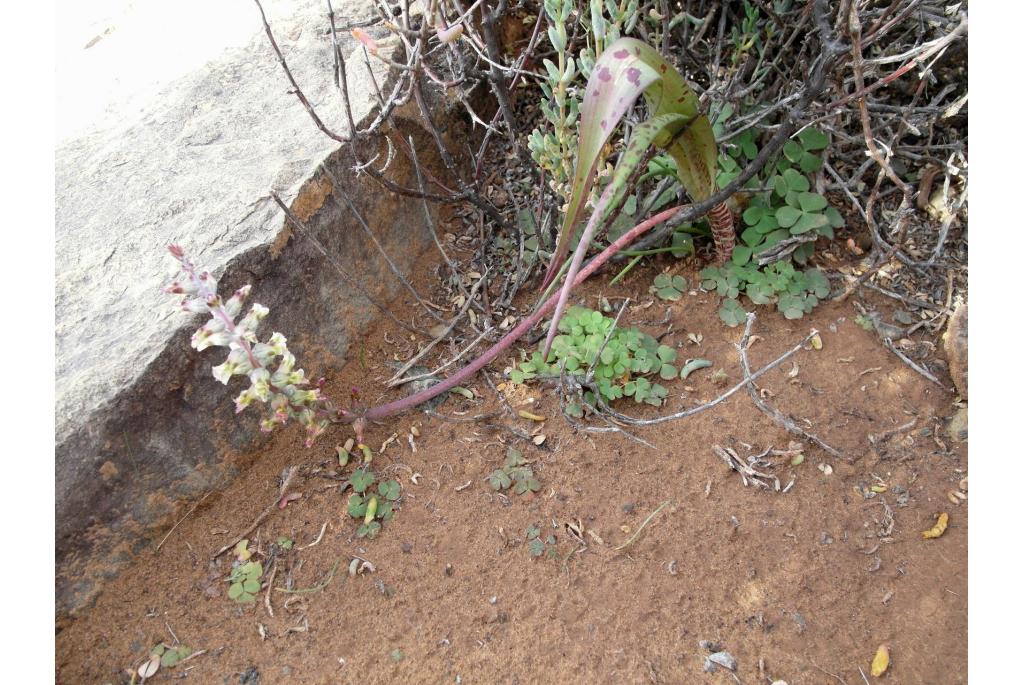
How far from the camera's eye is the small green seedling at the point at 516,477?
5.79 feet

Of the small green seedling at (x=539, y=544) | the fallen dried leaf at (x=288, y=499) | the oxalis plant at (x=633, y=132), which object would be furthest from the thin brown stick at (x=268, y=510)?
the oxalis plant at (x=633, y=132)

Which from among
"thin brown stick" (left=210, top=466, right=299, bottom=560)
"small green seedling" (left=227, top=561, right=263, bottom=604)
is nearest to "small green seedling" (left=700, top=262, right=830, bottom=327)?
"thin brown stick" (left=210, top=466, right=299, bottom=560)

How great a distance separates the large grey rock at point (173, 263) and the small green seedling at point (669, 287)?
0.70 metres

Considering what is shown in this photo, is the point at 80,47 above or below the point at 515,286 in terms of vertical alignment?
above

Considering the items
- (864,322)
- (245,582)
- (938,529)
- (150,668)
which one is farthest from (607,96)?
(150,668)

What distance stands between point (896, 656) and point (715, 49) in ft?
5.37

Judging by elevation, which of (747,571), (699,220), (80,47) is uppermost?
(80,47)

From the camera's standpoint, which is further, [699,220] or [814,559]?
[699,220]

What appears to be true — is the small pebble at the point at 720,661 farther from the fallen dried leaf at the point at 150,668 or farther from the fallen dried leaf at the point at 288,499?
the fallen dried leaf at the point at 150,668

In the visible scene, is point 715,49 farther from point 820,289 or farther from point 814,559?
point 814,559

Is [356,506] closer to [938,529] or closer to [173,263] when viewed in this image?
[173,263]

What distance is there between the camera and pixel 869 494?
5.57 ft

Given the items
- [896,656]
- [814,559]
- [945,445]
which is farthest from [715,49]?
[896,656]

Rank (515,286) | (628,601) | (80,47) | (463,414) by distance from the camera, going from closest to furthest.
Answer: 1. (628,601)
2. (463,414)
3. (515,286)
4. (80,47)
